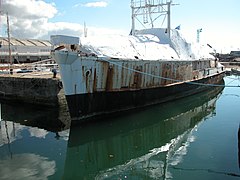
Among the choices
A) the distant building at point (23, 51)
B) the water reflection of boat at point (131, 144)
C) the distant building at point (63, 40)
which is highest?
the distant building at point (23, 51)

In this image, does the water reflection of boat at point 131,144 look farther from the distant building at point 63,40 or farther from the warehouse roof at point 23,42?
the warehouse roof at point 23,42

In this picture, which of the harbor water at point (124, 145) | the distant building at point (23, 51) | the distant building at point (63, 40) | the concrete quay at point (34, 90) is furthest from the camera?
the distant building at point (23, 51)

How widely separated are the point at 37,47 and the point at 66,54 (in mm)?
51784

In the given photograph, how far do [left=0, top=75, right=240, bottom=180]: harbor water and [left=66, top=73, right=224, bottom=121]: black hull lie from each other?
1.49ft

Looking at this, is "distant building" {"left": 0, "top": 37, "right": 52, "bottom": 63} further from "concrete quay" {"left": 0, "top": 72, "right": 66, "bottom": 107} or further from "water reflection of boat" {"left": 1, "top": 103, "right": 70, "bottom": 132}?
"water reflection of boat" {"left": 1, "top": 103, "right": 70, "bottom": 132}

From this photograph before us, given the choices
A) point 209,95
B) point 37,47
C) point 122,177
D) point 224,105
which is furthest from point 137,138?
point 37,47

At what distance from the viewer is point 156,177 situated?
8.08 m

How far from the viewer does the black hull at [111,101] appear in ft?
42.5

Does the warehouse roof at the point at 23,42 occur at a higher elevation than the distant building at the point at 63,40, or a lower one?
higher

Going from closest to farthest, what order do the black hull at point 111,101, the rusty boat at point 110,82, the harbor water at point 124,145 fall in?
1. the harbor water at point 124,145
2. the rusty boat at point 110,82
3. the black hull at point 111,101

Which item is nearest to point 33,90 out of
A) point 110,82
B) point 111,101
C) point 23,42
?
point 111,101

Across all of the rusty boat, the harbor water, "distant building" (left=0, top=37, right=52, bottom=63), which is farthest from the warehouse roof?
the rusty boat

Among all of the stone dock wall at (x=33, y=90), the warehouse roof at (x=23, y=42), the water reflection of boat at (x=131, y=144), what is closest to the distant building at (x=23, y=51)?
the warehouse roof at (x=23, y=42)

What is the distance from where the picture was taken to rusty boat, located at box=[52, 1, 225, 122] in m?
12.6
